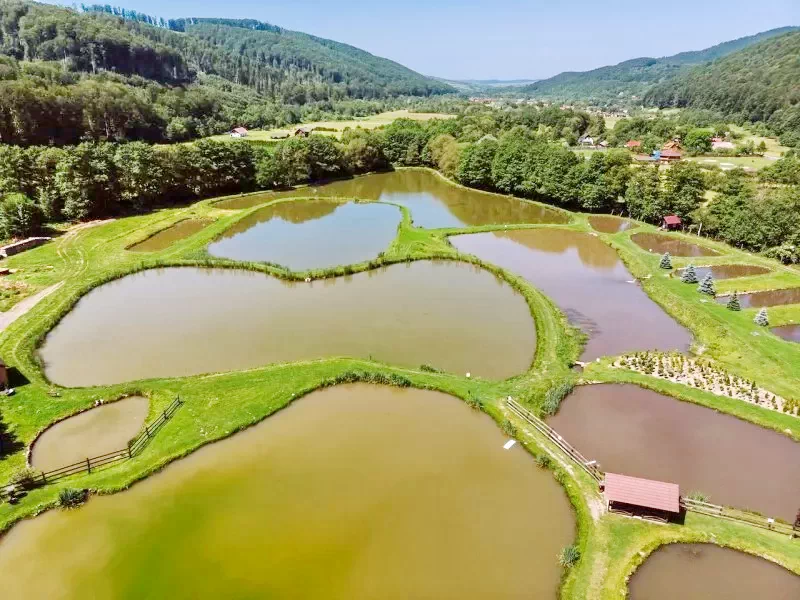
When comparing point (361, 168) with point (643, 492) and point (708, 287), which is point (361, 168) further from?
point (643, 492)

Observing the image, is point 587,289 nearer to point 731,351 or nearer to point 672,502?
point 731,351

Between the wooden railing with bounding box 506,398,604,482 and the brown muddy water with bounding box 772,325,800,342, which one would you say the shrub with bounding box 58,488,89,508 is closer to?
the wooden railing with bounding box 506,398,604,482

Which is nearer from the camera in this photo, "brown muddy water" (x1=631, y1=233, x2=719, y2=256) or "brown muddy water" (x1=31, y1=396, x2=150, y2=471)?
"brown muddy water" (x1=31, y1=396, x2=150, y2=471)

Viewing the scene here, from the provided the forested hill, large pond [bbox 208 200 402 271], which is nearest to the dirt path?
large pond [bbox 208 200 402 271]

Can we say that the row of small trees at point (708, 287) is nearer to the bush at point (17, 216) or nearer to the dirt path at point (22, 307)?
the dirt path at point (22, 307)

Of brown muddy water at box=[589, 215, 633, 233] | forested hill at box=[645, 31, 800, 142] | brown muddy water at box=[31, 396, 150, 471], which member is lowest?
brown muddy water at box=[31, 396, 150, 471]

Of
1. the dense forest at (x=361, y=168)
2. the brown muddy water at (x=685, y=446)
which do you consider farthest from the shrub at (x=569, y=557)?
the dense forest at (x=361, y=168)

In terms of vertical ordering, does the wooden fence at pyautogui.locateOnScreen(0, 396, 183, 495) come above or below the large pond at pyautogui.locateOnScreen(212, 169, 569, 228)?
below

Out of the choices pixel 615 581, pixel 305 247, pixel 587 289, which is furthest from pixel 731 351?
pixel 305 247
